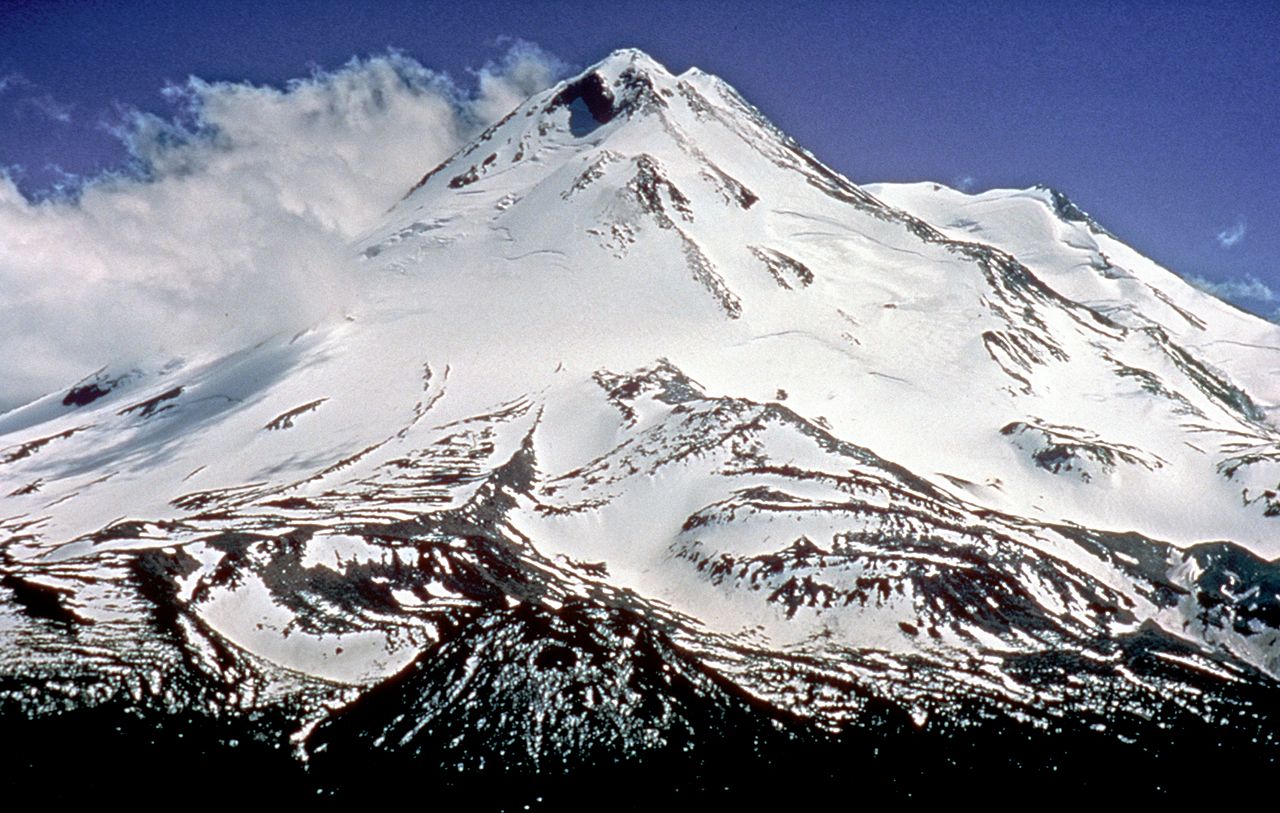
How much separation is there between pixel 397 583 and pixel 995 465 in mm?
102797

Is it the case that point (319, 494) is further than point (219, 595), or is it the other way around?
point (319, 494)

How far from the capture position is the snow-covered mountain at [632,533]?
59.1 m

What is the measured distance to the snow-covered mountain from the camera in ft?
194

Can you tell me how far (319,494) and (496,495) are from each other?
75.4 ft

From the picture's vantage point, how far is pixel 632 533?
9938 centimetres

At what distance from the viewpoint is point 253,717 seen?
176ft

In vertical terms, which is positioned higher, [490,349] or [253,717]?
[490,349]

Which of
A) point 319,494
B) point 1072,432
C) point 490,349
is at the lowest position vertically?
point 319,494

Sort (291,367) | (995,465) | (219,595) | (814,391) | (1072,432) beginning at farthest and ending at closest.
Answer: (291,367) → (814,391) → (1072,432) → (995,465) → (219,595)

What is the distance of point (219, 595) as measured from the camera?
66938mm

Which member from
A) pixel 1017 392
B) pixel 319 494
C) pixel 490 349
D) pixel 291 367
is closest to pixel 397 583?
pixel 319 494

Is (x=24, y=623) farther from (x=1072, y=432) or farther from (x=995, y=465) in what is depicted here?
(x=1072, y=432)

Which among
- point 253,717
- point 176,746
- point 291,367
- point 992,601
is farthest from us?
point 291,367

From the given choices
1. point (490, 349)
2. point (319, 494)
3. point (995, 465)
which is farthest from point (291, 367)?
point (995, 465)
